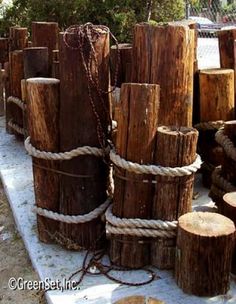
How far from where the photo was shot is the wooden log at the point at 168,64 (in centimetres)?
365

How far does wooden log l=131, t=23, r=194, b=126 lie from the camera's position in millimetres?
3646

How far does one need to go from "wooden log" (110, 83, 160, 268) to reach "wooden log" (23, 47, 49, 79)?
2.25 m

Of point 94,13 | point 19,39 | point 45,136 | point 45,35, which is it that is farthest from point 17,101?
point 94,13

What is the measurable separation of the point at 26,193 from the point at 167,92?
1.78 meters

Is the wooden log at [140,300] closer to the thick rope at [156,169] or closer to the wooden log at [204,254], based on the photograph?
the wooden log at [204,254]

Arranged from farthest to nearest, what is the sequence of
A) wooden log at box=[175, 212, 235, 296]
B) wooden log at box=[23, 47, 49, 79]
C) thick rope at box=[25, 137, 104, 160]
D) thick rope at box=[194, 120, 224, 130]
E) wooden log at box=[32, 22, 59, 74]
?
1. wooden log at box=[32, 22, 59, 74]
2. wooden log at box=[23, 47, 49, 79]
3. thick rope at box=[194, 120, 224, 130]
4. thick rope at box=[25, 137, 104, 160]
5. wooden log at box=[175, 212, 235, 296]

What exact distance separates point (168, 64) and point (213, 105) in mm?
1078

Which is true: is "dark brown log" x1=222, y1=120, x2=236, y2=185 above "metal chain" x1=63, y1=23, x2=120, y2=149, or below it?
below

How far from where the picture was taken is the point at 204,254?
301cm

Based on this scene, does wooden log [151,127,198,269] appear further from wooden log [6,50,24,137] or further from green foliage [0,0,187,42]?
green foliage [0,0,187,42]

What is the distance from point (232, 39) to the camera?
5078mm

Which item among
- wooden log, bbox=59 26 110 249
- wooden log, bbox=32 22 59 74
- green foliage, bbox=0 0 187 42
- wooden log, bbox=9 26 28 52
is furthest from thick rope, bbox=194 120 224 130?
green foliage, bbox=0 0 187 42

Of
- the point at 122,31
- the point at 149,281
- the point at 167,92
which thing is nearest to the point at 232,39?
the point at 167,92

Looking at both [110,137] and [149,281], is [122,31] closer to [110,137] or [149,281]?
[110,137]
